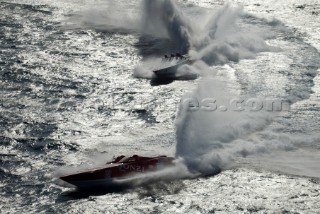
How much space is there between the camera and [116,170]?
4619 cm

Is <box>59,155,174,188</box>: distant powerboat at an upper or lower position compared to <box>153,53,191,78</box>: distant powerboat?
lower

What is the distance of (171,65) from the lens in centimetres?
7012

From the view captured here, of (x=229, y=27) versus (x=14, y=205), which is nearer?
(x=14, y=205)

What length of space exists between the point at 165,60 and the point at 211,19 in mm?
16853

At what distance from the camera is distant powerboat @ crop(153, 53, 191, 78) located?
227ft

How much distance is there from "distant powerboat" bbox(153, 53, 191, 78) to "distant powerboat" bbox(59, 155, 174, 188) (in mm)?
22300

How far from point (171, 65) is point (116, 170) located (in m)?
26.4

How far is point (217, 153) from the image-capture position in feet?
164

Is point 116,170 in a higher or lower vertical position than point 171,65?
lower

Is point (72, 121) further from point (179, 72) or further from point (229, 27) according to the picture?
point (229, 27)

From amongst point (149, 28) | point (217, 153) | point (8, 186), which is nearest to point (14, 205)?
point (8, 186)

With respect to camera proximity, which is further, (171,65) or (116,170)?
(171,65)

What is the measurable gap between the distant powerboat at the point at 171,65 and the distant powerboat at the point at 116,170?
22.3 metres

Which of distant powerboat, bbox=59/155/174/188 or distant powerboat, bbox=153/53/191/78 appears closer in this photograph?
distant powerboat, bbox=59/155/174/188
